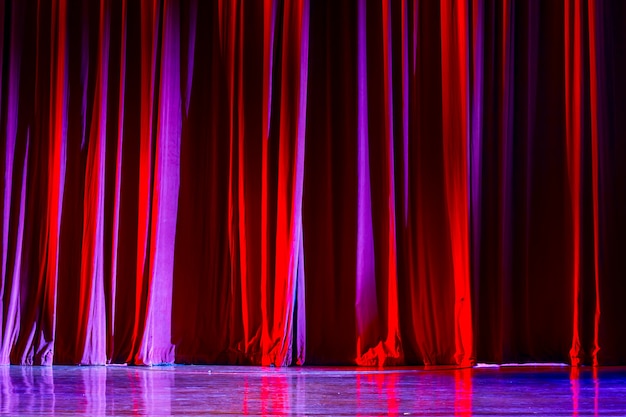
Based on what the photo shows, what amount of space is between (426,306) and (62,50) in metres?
2.57

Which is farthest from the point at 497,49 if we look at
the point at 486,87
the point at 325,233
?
the point at 325,233

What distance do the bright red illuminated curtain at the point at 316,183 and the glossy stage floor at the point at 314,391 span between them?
0.35m

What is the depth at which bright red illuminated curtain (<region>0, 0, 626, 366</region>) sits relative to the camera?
412 centimetres

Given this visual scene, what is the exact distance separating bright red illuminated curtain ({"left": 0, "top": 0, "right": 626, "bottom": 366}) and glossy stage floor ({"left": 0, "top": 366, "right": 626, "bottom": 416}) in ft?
1.15

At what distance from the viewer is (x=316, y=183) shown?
14.4 ft

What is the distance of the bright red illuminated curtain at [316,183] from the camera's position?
4.12m

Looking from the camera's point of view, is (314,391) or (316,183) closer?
(314,391)

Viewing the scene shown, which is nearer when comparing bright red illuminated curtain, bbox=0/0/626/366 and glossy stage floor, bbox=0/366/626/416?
glossy stage floor, bbox=0/366/626/416

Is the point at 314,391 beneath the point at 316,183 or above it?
beneath

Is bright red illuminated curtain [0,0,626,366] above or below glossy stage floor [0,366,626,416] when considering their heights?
above

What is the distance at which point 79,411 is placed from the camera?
2.25 meters

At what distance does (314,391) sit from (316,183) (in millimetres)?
1754

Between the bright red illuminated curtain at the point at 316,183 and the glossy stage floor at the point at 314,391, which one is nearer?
the glossy stage floor at the point at 314,391

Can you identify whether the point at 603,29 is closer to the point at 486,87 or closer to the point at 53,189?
the point at 486,87
